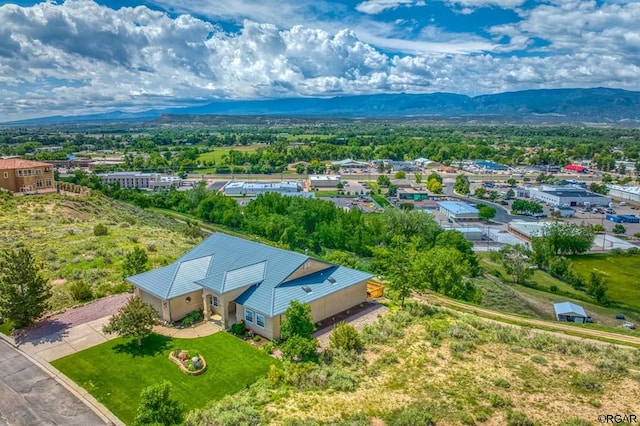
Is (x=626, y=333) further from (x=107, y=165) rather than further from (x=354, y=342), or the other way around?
(x=107, y=165)

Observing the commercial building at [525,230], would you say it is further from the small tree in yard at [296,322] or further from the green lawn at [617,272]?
the small tree in yard at [296,322]

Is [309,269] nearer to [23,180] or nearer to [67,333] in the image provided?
[67,333]

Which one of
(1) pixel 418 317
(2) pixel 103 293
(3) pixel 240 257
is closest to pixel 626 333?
(1) pixel 418 317

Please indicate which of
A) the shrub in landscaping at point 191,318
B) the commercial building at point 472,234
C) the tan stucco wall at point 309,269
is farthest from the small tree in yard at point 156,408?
the commercial building at point 472,234

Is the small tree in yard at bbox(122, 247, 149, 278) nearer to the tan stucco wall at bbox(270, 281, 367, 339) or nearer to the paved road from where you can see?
the paved road

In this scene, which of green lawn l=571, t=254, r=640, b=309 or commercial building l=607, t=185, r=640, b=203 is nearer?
green lawn l=571, t=254, r=640, b=309

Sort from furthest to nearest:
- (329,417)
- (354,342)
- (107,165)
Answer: (107,165) → (354,342) → (329,417)

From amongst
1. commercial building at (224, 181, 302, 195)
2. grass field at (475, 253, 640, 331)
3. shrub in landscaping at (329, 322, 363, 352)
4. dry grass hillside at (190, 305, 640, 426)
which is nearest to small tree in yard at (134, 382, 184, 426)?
dry grass hillside at (190, 305, 640, 426)
